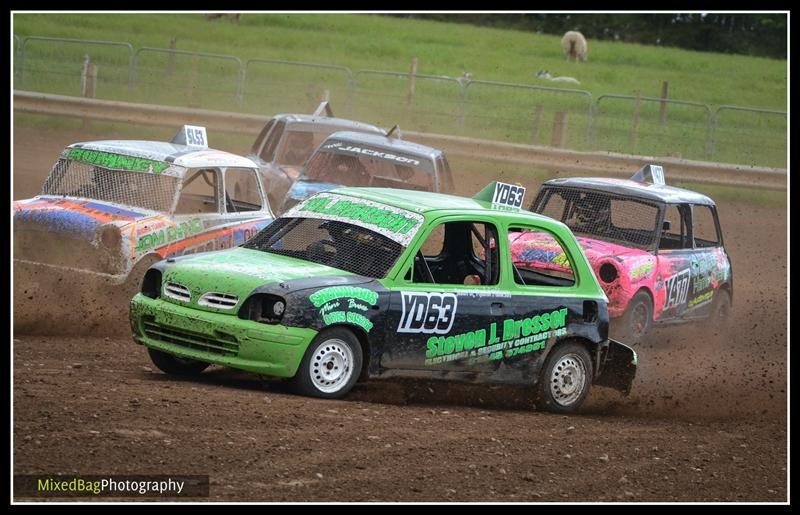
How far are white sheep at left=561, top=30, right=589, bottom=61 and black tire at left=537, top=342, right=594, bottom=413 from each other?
76.9 feet

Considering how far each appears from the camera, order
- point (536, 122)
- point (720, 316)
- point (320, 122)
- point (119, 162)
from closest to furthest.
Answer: point (119, 162)
point (720, 316)
point (320, 122)
point (536, 122)

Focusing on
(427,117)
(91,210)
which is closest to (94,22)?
(427,117)

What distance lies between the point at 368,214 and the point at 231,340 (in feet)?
4.98

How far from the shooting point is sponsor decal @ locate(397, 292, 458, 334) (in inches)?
335

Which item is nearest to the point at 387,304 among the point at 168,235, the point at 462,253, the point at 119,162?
the point at 462,253

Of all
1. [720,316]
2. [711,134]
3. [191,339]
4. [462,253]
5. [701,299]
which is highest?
[711,134]

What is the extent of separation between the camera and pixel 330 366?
325 inches

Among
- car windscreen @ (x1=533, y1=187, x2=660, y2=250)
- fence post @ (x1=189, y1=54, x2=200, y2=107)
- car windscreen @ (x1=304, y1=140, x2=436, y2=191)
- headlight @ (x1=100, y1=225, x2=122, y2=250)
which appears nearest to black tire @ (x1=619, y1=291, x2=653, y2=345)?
car windscreen @ (x1=533, y1=187, x2=660, y2=250)

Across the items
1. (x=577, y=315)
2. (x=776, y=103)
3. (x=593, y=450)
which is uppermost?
(x=776, y=103)

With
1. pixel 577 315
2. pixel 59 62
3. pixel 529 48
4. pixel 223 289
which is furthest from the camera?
pixel 529 48

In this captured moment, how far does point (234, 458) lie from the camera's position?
6.80 meters

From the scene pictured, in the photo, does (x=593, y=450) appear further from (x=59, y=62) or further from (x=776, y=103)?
(x=776, y=103)

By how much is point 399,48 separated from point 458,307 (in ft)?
73.1

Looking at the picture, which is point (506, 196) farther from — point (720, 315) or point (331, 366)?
point (720, 315)
